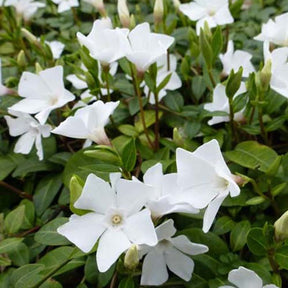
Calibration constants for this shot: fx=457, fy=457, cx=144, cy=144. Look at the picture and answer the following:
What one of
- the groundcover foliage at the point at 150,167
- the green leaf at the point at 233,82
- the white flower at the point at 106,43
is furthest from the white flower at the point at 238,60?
the white flower at the point at 106,43

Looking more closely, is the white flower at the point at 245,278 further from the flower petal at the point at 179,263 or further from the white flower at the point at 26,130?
the white flower at the point at 26,130

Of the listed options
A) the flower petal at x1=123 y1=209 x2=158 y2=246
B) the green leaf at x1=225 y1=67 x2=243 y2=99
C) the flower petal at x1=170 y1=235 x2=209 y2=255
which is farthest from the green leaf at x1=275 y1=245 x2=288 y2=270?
the green leaf at x1=225 y1=67 x2=243 y2=99

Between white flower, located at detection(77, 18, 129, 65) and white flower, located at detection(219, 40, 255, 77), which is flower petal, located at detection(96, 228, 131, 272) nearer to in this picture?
white flower, located at detection(77, 18, 129, 65)

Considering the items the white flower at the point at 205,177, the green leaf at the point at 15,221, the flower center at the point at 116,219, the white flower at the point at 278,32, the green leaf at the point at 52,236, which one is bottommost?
the green leaf at the point at 15,221

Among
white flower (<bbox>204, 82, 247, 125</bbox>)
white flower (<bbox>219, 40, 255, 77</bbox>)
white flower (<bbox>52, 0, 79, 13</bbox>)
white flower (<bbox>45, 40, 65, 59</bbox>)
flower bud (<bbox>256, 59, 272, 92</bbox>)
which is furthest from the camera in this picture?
white flower (<bbox>52, 0, 79, 13</bbox>)

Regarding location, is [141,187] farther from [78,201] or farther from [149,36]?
[149,36]

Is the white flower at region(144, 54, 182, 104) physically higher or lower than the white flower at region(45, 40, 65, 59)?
higher

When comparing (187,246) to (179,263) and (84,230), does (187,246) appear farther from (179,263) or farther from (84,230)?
(84,230)

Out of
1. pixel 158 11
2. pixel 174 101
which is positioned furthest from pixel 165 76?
pixel 158 11

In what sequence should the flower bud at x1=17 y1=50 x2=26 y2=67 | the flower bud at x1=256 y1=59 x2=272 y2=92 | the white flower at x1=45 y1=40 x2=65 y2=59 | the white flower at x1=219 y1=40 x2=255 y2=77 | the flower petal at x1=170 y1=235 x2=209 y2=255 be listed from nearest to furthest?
the flower petal at x1=170 y1=235 x2=209 y2=255
the flower bud at x1=256 y1=59 x2=272 y2=92
the white flower at x1=219 y1=40 x2=255 y2=77
the flower bud at x1=17 y1=50 x2=26 y2=67
the white flower at x1=45 y1=40 x2=65 y2=59
